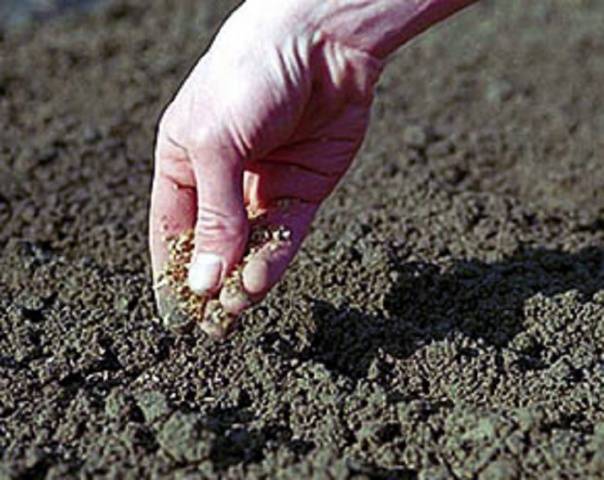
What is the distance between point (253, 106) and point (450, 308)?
74 cm

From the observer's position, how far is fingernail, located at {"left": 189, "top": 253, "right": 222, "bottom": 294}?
7.39 ft

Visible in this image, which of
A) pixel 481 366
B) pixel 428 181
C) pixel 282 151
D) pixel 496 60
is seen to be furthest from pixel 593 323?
pixel 496 60

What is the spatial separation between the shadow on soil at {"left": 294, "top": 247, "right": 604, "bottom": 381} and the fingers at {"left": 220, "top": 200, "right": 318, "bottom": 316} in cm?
21

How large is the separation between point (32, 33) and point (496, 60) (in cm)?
193

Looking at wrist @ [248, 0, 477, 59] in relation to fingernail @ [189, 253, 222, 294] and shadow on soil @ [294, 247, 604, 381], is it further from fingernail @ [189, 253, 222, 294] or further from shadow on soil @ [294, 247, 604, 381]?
shadow on soil @ [294, 247, 604, 381]

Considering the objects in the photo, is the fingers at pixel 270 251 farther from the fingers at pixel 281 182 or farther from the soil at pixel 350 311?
the soil at pixel 350 311

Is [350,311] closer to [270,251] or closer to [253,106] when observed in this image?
[270,251]

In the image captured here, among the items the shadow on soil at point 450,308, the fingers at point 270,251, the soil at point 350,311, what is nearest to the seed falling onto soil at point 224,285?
the fingers at point 270,251

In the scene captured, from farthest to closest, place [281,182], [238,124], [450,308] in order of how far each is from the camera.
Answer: [450,308] < [281,182] < [238,124]

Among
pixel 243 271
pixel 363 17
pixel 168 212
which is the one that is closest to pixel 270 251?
pixel 243 271

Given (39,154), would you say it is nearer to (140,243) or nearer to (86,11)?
(140,243)

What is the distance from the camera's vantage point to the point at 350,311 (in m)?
2.55

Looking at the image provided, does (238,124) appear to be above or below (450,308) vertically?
above

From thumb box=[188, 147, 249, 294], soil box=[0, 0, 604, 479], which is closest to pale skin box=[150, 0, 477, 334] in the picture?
thumb box=[188, 147, 249, 294]
